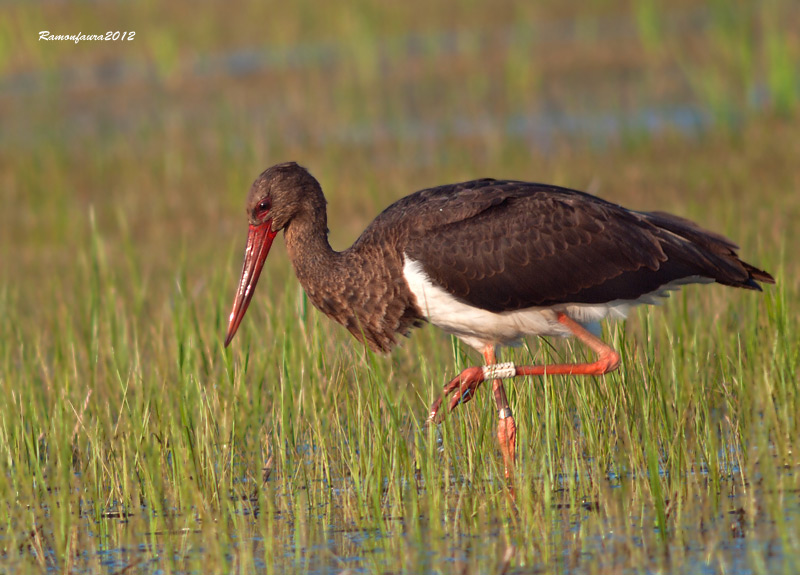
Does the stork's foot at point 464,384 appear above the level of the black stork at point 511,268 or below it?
below

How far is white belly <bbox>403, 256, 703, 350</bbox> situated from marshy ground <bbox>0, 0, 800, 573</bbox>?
173 mm

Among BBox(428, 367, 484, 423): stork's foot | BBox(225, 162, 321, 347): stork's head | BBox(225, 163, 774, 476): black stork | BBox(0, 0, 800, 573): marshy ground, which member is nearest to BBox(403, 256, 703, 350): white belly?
BBox(225, 163, 774, 476): black stork

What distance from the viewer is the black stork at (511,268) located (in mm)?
5316

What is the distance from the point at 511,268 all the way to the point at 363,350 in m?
0.87

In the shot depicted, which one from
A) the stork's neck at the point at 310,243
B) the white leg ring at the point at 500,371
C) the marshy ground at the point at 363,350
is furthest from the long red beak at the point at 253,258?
the white leg ring at the point at 500,371

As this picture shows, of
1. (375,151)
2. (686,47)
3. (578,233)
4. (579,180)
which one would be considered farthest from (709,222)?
(686,47)

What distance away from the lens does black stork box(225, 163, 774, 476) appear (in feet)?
17.4

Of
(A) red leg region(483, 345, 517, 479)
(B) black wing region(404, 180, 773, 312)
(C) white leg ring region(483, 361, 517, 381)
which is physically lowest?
(A) red leg region(483, 345, 517, 479)

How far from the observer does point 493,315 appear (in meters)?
5.44

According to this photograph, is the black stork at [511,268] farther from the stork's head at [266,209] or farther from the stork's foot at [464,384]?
the stork's head at [266,209]

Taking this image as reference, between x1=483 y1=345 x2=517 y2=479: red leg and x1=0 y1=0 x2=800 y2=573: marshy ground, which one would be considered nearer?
x1=0 y1=0 x2=800 y2=573: marshy ground

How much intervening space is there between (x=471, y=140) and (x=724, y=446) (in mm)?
9028

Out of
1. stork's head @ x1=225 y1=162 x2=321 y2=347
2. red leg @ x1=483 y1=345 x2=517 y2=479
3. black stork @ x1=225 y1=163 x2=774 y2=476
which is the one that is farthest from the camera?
stork's head @ x1=225 y1=162 x2=321 y2=347

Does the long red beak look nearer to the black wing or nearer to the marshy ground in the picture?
the marshy ground
